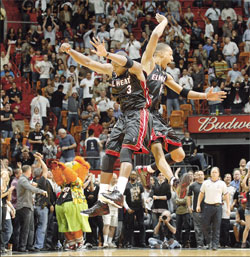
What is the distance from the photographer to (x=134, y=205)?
15516mm

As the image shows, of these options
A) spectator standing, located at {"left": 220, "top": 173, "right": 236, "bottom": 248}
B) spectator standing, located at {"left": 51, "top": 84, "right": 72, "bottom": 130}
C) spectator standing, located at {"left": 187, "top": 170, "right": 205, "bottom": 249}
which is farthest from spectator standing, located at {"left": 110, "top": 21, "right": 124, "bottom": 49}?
spectator standing, located at {"left": 187, "top": 170, "right": 205, "bottom": 249}

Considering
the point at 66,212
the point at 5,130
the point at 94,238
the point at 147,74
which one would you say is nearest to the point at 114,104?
the point at 5,130

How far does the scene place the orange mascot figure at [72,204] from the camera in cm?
1330

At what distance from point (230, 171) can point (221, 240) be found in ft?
26.7

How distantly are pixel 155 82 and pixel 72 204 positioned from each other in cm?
632

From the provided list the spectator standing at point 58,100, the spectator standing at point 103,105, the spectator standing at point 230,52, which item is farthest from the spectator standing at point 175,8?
the spectator standing at point 58,100

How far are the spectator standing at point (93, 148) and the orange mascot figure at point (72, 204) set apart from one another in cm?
402

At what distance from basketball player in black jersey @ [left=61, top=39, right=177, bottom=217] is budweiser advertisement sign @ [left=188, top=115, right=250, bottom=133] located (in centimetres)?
1189

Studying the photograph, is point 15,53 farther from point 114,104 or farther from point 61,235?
point 61,235

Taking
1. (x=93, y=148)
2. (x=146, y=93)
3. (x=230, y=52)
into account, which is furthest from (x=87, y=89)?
(x=146, y=93)

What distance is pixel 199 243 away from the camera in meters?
14.9

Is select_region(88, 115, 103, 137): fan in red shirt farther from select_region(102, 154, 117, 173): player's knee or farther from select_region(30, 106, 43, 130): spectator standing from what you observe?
select_region(102, 154, 117, 173): player's knee

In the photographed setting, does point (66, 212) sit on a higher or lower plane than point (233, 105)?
lower

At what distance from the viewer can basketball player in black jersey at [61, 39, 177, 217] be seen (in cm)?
737
